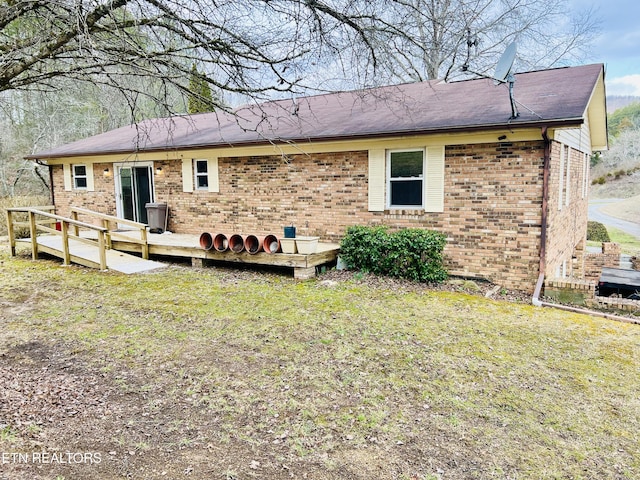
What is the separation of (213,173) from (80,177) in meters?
5.63

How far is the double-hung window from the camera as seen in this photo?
1405 cm

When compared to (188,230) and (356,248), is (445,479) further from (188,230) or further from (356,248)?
(188,230)

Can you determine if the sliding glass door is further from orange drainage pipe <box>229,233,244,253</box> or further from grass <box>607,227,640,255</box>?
grass <box>607,227,640,255</box>

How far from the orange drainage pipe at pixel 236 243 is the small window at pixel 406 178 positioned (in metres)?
3.15

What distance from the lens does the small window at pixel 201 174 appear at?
11602 mm

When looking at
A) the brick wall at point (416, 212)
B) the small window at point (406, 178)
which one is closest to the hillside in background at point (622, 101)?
the brick wall at point (416, 212)

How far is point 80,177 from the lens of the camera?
1408cm

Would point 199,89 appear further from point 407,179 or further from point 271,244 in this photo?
point 407,179

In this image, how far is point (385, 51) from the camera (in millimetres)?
4957

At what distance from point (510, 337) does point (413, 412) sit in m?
2.48

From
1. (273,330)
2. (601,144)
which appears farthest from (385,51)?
(601,144)

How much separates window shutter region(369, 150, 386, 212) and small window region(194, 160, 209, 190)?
468 centimetres

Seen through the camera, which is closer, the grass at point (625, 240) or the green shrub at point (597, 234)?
the grass at point (625, 240)

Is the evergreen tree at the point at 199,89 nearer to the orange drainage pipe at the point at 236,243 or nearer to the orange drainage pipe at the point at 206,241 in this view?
the orange drainage pipe at the point at 236,243
